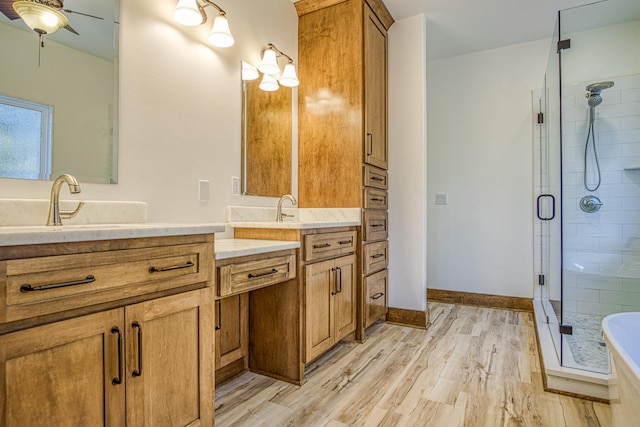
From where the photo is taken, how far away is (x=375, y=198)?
2646 millimetres

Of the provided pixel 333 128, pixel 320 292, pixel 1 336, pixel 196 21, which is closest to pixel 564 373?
pixel 320 292

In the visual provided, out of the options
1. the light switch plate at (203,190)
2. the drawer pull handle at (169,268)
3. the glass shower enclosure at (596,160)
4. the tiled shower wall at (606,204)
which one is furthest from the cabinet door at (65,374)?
the tiled shower wall at (606,204)

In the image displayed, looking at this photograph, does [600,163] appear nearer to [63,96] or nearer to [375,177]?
[375,177]

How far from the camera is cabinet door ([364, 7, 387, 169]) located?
8.26ft

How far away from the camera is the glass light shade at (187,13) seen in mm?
1640

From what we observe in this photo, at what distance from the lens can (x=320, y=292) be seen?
6.51 feet

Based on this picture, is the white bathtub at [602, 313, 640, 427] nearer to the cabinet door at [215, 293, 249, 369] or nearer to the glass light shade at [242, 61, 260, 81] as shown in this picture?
the cabinet door at [215, 293, 249, 369]

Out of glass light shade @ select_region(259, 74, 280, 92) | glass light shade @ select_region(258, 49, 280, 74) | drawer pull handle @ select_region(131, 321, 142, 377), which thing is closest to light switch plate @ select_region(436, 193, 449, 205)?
glass light shade @ select_region(259, 74, 280, 92)

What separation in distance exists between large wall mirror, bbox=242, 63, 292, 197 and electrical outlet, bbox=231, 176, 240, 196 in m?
0.04

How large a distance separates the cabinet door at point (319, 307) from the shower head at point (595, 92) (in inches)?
91.6

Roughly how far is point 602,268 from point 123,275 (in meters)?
3.10

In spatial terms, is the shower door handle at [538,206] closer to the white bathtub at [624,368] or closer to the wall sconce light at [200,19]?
the white bathtub at [624,368]

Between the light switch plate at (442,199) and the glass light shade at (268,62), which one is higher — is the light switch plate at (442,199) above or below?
below

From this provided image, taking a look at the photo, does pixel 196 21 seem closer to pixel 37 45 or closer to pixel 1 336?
pixel 37 45
